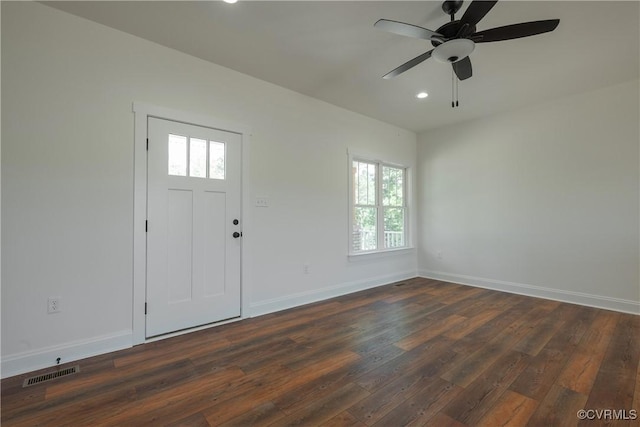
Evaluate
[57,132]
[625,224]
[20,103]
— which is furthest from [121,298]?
[625,224]

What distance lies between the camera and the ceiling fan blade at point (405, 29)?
1999 mm

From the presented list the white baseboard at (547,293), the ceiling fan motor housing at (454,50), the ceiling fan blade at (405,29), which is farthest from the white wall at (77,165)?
the white baseboard at (547,293)

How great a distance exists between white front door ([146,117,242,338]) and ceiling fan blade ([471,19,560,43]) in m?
2.48

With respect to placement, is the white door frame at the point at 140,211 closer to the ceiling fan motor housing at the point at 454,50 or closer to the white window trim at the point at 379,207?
the ceiling fan motor housing at the point at 454,50

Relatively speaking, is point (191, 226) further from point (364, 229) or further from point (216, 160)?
point (364, 229)

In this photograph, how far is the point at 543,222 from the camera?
419 centimetres

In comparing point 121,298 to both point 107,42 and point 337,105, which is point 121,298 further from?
point 337,105

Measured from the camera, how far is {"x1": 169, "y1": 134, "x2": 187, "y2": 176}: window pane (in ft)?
9.57

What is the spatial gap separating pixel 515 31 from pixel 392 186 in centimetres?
340

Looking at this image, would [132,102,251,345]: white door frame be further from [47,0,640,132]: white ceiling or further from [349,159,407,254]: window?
[349,159,407,254]: window

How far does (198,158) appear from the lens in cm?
308

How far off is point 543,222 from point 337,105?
3.39m

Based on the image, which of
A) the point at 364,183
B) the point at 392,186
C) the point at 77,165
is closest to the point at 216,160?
the point at 77,165

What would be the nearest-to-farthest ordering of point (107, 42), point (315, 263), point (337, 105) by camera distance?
1. point (107, 42)
2. point (315, 263)
3. point (337, 105)
